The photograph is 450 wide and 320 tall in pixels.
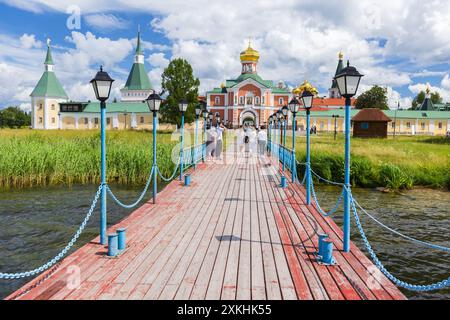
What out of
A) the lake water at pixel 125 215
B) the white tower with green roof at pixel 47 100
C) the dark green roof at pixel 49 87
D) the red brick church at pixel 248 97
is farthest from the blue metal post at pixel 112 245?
the dark green roof at pixel 49 87

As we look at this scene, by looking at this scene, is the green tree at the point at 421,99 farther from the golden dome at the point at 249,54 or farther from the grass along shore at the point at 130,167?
the grass along shore at the point at 130,167

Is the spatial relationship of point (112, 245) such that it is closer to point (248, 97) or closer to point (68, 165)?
point (68, 165)

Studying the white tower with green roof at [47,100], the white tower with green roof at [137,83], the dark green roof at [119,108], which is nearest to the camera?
the dark green roof at [119,108]

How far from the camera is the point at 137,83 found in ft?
244

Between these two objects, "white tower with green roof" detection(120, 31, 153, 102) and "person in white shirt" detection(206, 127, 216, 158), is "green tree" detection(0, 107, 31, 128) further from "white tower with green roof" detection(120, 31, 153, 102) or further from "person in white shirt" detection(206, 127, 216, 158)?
"person in white shirt" detection(206, 127, 216, 158)

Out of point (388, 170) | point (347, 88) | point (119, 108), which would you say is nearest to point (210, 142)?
point (388, 170)

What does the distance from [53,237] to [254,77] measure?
63.1m

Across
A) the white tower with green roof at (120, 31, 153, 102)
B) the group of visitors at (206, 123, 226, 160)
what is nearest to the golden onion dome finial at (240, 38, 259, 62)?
the white tower with green roof at (120, 31, 153, 102)

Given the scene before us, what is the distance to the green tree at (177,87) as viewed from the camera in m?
46.9

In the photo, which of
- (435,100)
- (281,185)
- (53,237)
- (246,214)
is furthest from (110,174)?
(435,100)

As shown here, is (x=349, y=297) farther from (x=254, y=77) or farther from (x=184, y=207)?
(x=254, y=77)

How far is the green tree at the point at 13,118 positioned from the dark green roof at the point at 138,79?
3712 centimetres

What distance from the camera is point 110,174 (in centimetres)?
1658

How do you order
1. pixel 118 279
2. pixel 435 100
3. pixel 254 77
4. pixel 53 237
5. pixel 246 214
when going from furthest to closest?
pixel 435 100
pixel 254 77
pixel 53 237
pixel 246 214
pixel 118 279
